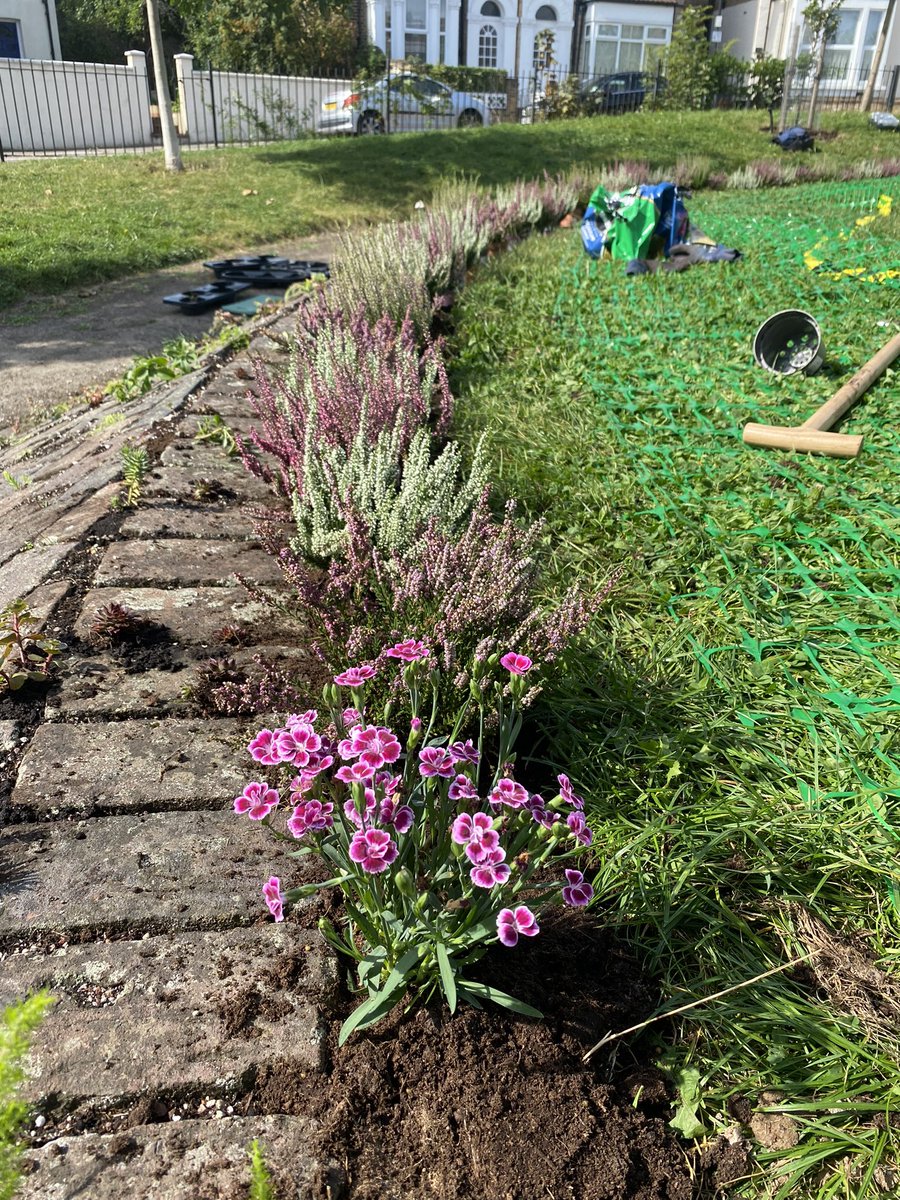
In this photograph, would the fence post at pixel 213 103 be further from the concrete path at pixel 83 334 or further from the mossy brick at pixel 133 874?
the mossy brick at pixel 133 874

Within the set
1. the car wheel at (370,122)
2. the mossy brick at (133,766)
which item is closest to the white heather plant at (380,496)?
the mossy brick at (133,766)

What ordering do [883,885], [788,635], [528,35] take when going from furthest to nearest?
[528,35] < [788,635] < [883,885]

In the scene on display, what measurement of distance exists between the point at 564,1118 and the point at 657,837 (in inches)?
26.4

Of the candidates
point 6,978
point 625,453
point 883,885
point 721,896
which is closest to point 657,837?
point 721,896

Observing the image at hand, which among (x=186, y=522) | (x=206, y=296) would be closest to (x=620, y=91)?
(x=206, y=296)

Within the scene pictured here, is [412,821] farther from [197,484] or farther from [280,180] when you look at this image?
[280,180]

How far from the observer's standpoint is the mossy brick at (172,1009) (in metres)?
1.38

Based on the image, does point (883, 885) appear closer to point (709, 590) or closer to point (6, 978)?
point (709, 590)

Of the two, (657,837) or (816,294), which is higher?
(816,294)

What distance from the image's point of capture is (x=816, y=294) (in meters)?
6.00

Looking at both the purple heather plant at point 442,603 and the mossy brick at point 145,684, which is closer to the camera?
the purple heather plant at point 442,603

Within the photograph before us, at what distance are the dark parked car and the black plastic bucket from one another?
2216 cm

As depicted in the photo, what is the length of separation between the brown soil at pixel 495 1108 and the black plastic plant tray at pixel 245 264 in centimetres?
841

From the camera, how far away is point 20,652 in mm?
2236
